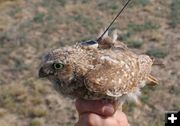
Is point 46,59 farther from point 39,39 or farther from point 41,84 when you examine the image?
point 39,39

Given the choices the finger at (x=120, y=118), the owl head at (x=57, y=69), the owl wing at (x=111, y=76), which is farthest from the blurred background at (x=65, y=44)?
the owl head at (x=57, y=69)

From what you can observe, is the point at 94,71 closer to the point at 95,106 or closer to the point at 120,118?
the point at 95,106

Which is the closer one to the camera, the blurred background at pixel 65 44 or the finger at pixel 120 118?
the finger at pixel 120 118

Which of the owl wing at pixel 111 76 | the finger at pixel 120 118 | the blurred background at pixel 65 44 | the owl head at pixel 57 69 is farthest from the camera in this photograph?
the blurred background at pixel 65 44

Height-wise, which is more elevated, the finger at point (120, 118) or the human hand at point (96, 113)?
the human hand at point (96, 113)

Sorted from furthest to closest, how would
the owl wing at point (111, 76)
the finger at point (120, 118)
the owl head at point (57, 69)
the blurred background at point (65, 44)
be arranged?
the blurred background at point (65, 44), the finger at point (120, 118), the owl wing at point (111, 76), the owl head at point (57, 69)

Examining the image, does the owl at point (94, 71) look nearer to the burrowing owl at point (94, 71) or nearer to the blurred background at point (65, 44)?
the burrowing owl at point (94, 71)
